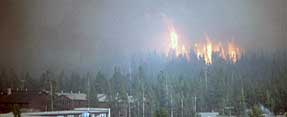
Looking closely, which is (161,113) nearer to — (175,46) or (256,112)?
(175,46)

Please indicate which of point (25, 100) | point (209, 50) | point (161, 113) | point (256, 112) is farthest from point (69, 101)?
point (256, 112)

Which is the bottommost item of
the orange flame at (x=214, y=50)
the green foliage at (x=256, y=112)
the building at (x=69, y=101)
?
the green foliage at (x=256, y=112)

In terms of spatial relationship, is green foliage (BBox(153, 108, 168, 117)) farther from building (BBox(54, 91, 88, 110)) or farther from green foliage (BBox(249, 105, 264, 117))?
green foliage (BBox(249, 105, 264, 117))

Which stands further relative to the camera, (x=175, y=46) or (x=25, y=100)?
(x=175, y=46)

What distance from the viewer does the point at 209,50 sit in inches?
138

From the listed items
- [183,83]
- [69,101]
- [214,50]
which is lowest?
[69,101]

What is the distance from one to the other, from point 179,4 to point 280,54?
3.24ft

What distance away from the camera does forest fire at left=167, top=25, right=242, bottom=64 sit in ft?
11.5

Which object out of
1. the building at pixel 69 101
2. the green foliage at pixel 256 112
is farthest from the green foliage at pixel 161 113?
the green foliage at pixel 256 112

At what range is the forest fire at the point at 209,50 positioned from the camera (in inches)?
138

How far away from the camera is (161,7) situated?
3570mm

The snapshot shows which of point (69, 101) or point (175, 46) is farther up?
point (175, 46)

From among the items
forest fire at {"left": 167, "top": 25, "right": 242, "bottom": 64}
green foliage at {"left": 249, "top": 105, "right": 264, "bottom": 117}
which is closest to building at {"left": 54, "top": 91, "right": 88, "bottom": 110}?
forest fire at {"left": 167, "top": 25, "right": 242, "bottom": 64}

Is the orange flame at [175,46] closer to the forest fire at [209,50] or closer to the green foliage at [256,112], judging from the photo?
the forest fire at [209,50]
